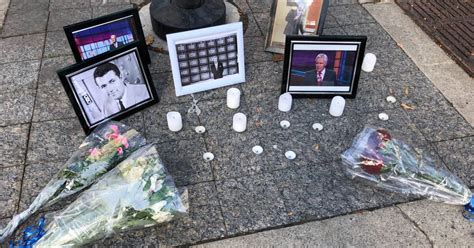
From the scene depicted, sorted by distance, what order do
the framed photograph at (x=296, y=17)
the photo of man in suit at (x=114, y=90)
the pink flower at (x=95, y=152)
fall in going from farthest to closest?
the framed photograph at (x=296, y=17)
the photo of man in suit at (x=114, y=90)
the pink flower at (x=95, y=152)

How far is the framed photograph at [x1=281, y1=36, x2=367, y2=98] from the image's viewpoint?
286 cm

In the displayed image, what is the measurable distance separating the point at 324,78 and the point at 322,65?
103 mm

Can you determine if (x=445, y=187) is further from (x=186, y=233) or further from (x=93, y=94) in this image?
(x=93, y=94)

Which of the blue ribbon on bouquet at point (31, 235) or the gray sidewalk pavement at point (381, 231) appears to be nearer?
the blue ribbon on bouquet at point (31, 235)

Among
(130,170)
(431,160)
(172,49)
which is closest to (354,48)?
(431,160)

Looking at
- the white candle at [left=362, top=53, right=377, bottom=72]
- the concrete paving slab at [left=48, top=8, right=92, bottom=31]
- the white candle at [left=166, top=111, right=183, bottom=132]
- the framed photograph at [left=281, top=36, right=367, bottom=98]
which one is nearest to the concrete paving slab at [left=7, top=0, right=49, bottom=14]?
the concrete paving slab at [left=48, top=8, right=92, bottom=31]

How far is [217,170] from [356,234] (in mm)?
927

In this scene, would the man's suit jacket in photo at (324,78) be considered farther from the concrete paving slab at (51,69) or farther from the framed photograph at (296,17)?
the concrete paving slab at (51,69)

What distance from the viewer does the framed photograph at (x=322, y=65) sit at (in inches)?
112

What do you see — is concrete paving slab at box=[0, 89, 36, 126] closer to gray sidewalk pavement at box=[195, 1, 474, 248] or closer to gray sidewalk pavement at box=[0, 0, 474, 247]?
gray sidewalk pavement at box=[0, 0, 474, 247]

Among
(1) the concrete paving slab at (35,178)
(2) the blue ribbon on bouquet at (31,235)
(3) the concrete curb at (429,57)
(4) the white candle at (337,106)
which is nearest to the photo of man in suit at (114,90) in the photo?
(1) the concrete paving slab at (35,178)

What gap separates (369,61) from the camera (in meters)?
3.31

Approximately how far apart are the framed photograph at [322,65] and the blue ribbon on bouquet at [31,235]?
1.87m

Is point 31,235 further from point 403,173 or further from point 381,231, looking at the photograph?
Answer: point 403,173
